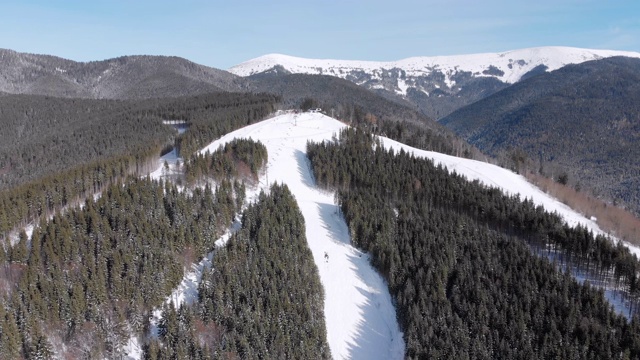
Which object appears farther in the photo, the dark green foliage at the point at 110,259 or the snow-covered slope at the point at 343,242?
the snow-covered slope at the point at 343,242

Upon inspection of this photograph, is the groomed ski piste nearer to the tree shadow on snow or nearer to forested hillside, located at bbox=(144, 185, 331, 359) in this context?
the tree shadow on snow

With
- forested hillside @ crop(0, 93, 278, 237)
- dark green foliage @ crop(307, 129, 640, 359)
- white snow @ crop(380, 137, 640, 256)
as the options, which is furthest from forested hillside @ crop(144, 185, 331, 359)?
white snow @ crop(380, 137, 640, 256)

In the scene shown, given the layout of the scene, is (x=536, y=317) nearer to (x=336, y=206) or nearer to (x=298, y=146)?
(x=336, y=206)

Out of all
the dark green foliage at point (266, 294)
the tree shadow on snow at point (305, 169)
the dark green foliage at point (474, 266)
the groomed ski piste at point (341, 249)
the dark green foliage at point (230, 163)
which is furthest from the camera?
the tree shadow on snow at point (305, 169)

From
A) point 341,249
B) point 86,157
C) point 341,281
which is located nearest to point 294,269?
point 341,281

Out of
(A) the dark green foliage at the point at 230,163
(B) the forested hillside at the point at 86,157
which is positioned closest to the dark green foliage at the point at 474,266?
(A) the dark green foliage at the point at 230,163

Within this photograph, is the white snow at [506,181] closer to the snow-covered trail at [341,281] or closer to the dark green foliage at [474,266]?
the dark green foliage at [474,266]
